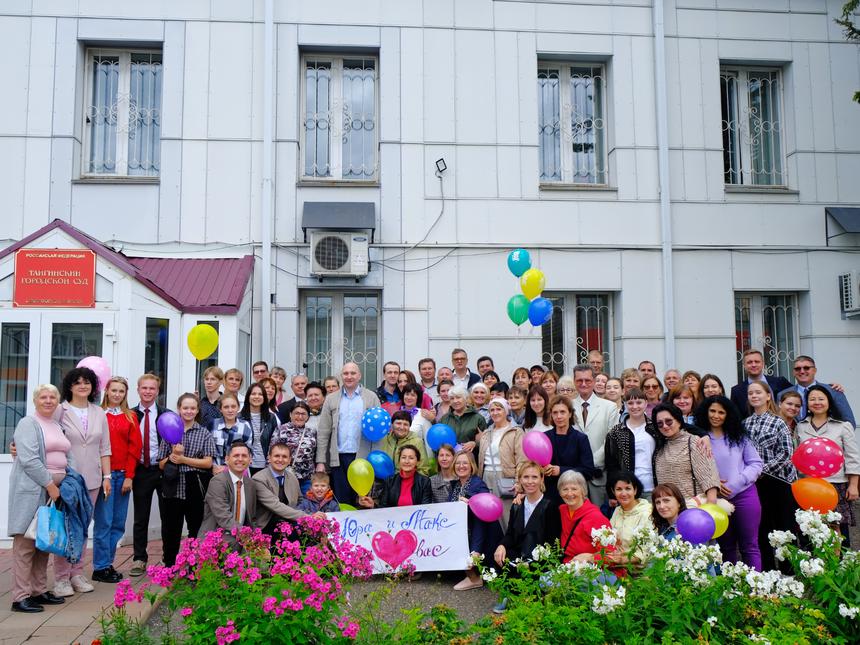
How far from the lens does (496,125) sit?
995cm

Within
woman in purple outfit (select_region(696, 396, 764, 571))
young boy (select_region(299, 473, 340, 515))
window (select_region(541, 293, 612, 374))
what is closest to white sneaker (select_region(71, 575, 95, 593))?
young boy (select_region(299, 473, 340, 515))

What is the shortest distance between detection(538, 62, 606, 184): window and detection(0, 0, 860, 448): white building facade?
34 millimetres

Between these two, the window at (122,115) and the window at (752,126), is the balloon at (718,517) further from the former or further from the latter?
the window at (122,115)

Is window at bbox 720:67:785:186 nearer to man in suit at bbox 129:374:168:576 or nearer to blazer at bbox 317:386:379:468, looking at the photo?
blazer at bbox 317:386:379:468

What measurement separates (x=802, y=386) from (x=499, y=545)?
3.65m

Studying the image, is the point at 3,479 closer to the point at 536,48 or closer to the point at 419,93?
the point at 419,93

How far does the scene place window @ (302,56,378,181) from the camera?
9977mm

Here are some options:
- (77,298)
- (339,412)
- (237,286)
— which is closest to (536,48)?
(237,286)

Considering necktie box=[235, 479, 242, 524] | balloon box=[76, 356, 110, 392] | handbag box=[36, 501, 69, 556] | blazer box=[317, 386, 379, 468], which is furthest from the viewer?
balloon box=[76, 356, 110, 392]

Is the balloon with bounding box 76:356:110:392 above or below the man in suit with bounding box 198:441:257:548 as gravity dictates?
above

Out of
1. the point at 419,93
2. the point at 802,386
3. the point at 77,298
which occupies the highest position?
the point at 419,93

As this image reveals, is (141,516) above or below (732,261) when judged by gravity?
below

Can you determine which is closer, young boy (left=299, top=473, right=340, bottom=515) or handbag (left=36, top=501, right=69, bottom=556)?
handbag (left=36, top=501, right=69, bottom=556)

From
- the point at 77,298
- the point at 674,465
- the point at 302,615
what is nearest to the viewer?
the point at 302,615
